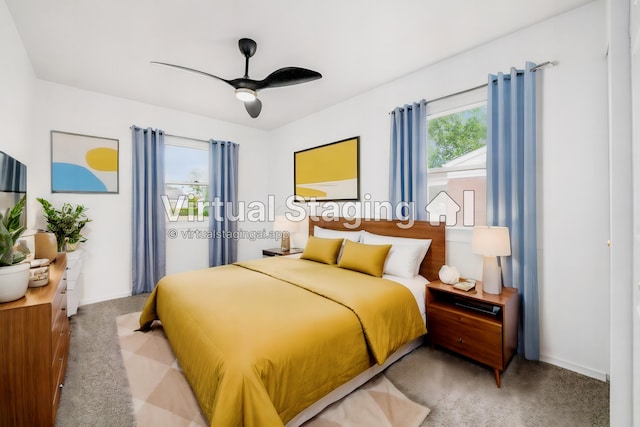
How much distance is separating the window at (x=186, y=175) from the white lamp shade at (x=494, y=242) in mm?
3983

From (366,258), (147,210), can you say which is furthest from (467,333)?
(147,210)

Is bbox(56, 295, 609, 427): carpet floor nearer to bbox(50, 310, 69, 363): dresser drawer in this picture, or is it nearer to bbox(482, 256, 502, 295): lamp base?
bbox(50, 310, 69, 363): dresser drawer

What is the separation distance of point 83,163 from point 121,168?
0.40 meters

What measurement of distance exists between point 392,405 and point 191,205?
3.97m

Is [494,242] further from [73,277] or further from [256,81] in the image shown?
[73,277]

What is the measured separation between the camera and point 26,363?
140 centimetres

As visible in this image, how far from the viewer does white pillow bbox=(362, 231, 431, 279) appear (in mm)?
2715

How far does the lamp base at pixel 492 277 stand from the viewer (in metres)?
2.22

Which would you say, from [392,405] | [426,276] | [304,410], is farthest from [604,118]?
[304,410]

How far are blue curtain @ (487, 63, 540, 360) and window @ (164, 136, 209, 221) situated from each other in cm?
405

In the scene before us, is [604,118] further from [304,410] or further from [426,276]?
[304,410]

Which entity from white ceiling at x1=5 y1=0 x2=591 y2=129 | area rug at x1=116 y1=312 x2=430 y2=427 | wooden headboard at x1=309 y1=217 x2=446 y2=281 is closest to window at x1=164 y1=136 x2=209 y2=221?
white ceiling at x1=5 y1=0 x2=591 y2=129

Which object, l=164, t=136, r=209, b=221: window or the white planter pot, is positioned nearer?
the white planter pot

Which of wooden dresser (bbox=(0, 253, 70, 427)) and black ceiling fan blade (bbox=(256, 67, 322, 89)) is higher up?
black ceiling fan blade (bbox=(256, 67, 322, 89))
